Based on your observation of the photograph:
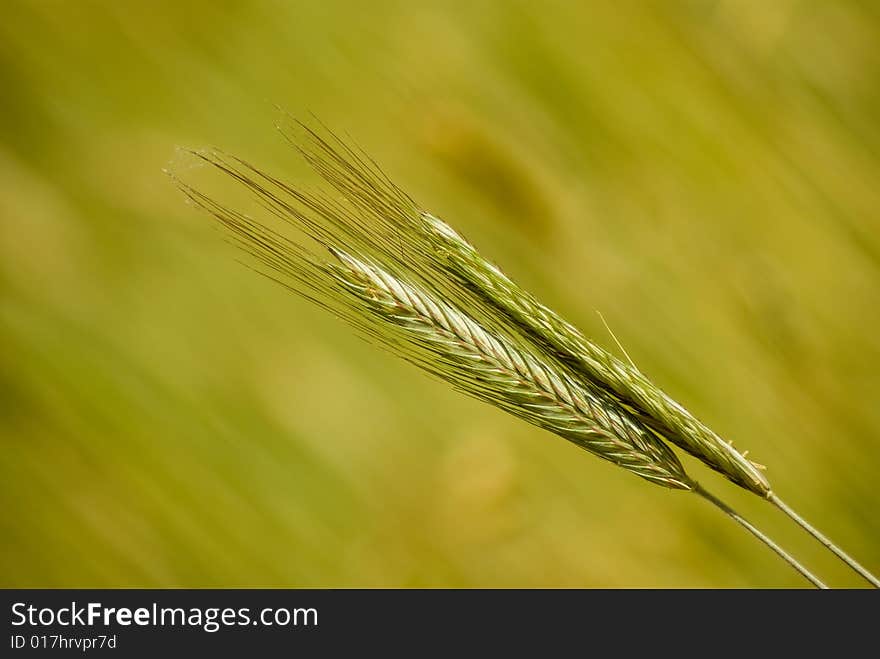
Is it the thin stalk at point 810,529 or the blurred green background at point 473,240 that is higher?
the blurred green background at point 473,240

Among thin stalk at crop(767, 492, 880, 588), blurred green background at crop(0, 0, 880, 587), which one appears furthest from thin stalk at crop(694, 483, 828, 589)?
Answer: blurred green background at crop(0, 0, 880, 587)

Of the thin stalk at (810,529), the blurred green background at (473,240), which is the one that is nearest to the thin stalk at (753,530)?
the thin stalk at (810,529)

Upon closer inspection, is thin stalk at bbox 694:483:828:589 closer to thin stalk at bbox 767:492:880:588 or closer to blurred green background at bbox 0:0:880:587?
thin stalk at bbox 767:492:880:588

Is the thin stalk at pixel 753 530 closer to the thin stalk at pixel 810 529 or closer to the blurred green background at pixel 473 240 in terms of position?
the thin stalk at pixel 810 529

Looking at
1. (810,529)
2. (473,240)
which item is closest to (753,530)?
(810,529)

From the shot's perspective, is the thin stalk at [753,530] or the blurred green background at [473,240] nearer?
the thin stalk at [753,530]

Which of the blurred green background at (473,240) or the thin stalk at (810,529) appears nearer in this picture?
the thin stalk at (810,529)

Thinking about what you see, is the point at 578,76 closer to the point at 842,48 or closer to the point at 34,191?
the point at 842,48

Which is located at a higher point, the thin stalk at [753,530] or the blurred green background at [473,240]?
the blurred green background at [473,240]
